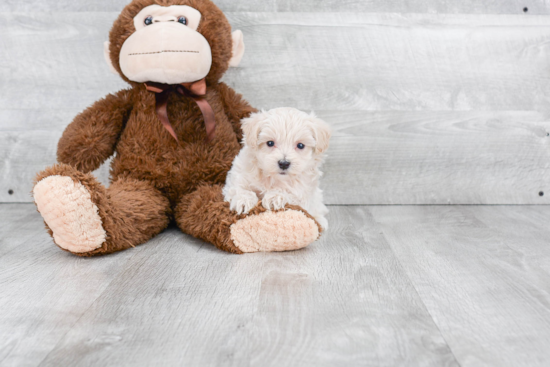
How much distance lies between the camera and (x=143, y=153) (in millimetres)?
1383

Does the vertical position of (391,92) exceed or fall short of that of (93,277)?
it exceeds it

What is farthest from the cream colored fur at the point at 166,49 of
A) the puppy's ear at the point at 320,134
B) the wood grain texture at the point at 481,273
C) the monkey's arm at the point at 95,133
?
the wood grain texture at the point at 481,273

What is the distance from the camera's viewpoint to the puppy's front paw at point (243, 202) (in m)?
1.20

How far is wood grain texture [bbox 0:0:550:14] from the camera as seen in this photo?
66.4 inches

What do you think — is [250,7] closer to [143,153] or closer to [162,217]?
[143,153]

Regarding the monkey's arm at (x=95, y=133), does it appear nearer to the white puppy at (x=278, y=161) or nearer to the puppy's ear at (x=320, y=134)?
the white puppy at (x=278, y=161)

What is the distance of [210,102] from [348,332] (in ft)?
2.89

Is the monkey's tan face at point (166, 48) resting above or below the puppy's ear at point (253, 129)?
above

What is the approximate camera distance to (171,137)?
1386mm

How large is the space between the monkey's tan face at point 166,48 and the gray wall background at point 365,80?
0.39 metres

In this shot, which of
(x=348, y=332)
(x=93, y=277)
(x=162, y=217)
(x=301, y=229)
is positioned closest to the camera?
(x=348, y=332)

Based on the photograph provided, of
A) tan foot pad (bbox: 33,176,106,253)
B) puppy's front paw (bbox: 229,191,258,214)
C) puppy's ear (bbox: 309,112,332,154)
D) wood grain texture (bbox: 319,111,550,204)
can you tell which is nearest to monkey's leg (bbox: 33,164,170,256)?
tan foot pad (bbox: 33,176,106,253)

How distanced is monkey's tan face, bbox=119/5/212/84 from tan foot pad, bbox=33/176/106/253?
15.4 inches

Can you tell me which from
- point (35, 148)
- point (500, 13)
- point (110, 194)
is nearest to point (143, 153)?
point (110, 194)
